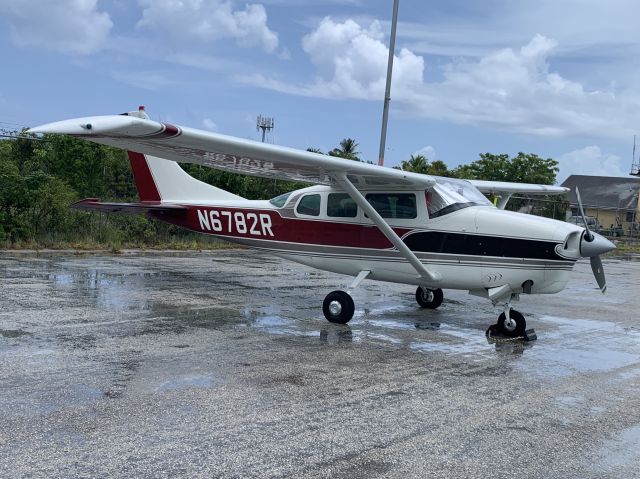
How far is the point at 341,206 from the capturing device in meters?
10.4

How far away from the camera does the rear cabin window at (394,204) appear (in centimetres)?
968

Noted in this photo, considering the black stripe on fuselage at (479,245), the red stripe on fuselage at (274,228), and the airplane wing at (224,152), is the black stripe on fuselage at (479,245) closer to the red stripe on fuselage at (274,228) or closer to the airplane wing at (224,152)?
the red stripe on fuselage at (274,228)

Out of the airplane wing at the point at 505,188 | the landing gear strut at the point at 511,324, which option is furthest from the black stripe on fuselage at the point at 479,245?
the airplane wing at the point at 505,188

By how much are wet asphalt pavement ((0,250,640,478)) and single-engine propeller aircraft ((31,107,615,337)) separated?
0.78 meters

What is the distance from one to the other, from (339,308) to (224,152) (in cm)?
285

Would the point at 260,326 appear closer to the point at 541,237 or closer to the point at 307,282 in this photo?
the point at 541,237

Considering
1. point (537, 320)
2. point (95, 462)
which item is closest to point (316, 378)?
point (95, 462)

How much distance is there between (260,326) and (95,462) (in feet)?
16.1

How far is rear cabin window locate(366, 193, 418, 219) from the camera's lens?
9680mm

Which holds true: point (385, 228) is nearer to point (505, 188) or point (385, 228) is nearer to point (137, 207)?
point (505, 188)

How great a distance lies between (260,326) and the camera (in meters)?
8.88

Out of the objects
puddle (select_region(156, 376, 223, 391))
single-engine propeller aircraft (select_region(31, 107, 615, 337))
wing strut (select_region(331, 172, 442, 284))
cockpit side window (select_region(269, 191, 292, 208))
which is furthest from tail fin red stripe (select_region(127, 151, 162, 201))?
puddle (select_region(156, 376, 223, 391))

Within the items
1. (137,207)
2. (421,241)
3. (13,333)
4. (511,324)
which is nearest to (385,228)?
(421,241)

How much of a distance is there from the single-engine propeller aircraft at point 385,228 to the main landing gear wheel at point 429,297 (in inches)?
0.7
